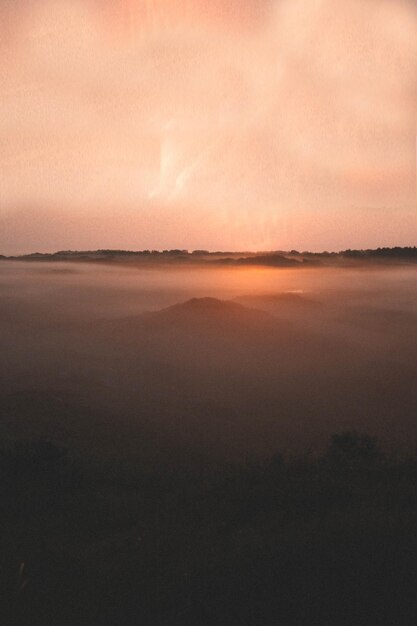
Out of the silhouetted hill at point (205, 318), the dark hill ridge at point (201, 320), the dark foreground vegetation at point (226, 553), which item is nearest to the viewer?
the dark foreground vegetation at point (226, 553)

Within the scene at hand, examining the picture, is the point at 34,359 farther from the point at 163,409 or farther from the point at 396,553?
the point at 396,553

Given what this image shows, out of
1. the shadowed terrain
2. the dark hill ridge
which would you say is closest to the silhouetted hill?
the dark hill ridge

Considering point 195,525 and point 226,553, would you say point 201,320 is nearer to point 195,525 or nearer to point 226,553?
point 195,525

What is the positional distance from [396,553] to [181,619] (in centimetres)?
535

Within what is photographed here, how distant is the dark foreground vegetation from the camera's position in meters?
9.80

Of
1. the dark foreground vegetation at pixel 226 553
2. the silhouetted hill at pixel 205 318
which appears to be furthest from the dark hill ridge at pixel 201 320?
the dark foreground vegetation at pixel 226 553

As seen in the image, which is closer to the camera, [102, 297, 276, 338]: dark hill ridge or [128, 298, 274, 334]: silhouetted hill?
[102, 297, 276, 338]: dark hill ridge

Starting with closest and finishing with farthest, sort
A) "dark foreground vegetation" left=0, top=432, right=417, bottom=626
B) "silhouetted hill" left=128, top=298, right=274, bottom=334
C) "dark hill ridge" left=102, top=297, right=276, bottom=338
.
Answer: "dark foreground vegetation" left=0, top=432, right=417, bottom=626
"dark hill ridge" left=102, top=297, right=276, bottom=338
"silhouetted hill" left=128, top=298, right=274, bottom=334

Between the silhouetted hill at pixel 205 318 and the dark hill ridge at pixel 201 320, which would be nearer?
the dark hill ridge at pixel 201 320

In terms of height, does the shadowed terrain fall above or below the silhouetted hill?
above

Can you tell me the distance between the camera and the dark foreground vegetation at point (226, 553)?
9.80 meters

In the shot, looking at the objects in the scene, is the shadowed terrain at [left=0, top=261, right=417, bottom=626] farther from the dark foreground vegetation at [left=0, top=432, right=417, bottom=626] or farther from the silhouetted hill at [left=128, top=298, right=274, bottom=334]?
the silhouetted hill at [left=128, top=298, right=274, bottom=334]

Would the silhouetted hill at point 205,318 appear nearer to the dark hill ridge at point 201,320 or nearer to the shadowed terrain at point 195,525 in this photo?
the dark hill ridge at point 201,320

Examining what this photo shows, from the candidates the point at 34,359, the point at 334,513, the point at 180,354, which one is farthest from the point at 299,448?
the point at 34,359
